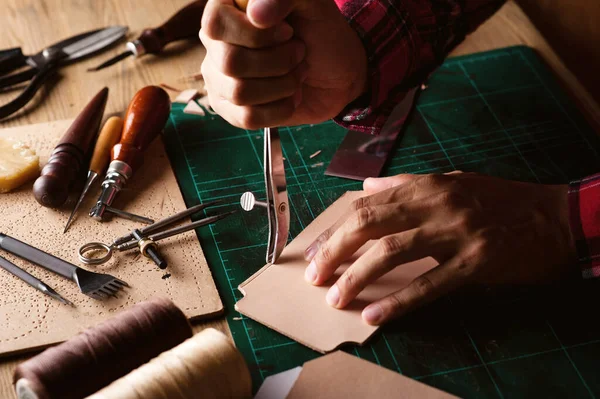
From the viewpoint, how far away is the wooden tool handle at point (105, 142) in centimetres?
150

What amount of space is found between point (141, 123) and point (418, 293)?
0.75 m

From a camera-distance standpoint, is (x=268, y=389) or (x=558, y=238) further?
(x=558, y=238)

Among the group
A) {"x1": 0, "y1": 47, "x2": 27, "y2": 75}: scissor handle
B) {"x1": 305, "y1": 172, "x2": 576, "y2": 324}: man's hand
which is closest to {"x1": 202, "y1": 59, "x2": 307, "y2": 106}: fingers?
{"x1": 305, "y1": 172, "x2": 576, "y2": 324}: man's hand

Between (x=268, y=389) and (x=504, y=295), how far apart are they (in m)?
0.46

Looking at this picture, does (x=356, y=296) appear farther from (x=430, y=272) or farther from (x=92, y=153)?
(x=92, y=153)

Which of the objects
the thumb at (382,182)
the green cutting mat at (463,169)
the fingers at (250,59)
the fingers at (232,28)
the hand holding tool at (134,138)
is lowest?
the green cutting mat at (463,169)

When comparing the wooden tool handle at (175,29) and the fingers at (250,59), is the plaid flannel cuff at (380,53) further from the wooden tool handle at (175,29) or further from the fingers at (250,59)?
the wooden tool handle at (175,29)

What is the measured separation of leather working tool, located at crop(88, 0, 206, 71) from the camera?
1895 mm

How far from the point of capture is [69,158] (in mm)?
1472

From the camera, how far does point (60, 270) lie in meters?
1.26

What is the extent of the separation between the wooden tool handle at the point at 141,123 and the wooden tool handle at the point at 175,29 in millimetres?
323

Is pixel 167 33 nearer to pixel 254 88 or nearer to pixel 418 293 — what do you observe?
pixel 254 88

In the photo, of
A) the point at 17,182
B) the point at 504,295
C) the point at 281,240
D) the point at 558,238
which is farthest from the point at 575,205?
the point at 17,182

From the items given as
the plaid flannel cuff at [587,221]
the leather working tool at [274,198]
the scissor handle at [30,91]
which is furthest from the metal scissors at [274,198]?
the scissor handle at [30,91]
